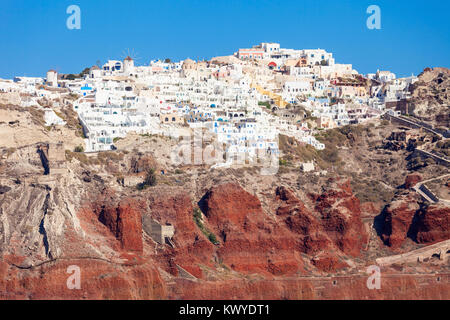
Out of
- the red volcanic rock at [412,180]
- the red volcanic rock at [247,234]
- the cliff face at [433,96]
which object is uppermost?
the cliff face at [433,96]

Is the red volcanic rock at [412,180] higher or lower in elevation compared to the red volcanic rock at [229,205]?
higher

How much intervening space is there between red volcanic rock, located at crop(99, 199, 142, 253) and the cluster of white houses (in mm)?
9293

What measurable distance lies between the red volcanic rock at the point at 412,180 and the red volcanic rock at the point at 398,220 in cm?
347

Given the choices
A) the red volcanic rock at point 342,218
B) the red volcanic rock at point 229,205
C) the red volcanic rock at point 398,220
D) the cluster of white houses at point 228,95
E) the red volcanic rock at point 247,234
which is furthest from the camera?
the cluster of white houses at point 228,95

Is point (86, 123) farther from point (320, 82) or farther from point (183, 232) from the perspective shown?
point (320, 82)

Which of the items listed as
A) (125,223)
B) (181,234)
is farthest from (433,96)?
(125,223)

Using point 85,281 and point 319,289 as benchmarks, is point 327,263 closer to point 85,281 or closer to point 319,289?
Answer: point 319,289

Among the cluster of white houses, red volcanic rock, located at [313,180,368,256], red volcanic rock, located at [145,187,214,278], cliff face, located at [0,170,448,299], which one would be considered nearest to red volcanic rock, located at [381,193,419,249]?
cliff face, located at [0,170,448,299]

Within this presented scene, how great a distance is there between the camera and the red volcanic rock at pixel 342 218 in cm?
6562

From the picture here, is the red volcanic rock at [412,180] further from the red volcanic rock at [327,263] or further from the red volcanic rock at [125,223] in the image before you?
the red volcanic rock at [125,223]

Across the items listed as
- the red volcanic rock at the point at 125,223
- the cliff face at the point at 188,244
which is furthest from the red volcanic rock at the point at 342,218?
the red volcanic rock at the point at 125,223

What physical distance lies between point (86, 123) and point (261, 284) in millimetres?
18250

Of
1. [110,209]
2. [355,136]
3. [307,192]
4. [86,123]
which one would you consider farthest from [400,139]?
[110,209]

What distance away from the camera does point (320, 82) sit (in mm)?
95438
